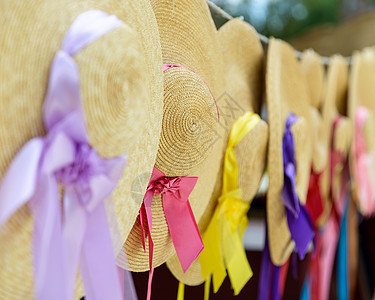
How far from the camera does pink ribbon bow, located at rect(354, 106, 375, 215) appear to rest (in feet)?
5.62

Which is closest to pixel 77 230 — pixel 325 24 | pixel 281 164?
pixel 281 164

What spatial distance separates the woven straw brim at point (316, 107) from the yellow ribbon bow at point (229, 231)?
0.46 m

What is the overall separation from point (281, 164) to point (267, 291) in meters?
0.35

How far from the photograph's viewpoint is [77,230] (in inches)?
19.6

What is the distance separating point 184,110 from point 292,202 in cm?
48

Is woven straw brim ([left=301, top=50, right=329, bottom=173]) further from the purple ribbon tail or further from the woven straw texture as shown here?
the purple ribbon tail

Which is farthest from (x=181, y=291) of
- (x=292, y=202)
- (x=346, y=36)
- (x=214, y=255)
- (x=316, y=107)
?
(x=346, y=36)

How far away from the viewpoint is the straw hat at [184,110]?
0.72m

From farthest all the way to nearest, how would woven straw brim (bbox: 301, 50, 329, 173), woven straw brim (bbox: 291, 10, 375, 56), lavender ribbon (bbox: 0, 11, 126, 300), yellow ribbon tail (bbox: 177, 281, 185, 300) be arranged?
woven straw brim (bbox: 291, 10, 375, 56)
woven straw brim (bbox: 301, 50, 329, 173)
yellow ribbon tail (bbox: 177, 281, 185, 300)
lavender ribbon (bbox: 0, 11, 126, 300)

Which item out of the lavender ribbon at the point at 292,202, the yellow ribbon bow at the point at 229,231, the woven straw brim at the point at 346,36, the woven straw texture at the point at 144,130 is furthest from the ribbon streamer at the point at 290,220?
the woven straw brim at the point at 346,36

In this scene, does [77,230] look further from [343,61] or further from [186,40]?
[343,61]

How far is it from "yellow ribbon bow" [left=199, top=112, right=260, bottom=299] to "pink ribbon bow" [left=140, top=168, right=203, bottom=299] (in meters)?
0.11

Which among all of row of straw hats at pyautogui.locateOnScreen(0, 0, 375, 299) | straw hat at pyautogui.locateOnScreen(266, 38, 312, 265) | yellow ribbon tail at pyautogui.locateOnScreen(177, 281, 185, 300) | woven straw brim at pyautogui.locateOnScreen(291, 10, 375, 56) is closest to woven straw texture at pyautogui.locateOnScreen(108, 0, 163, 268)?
row of straw hats at pyautogui.locateOnScreen(0, 0, 375, 299)

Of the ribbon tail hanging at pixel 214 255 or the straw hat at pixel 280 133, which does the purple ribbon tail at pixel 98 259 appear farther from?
the straw hat at pixel 280 133
